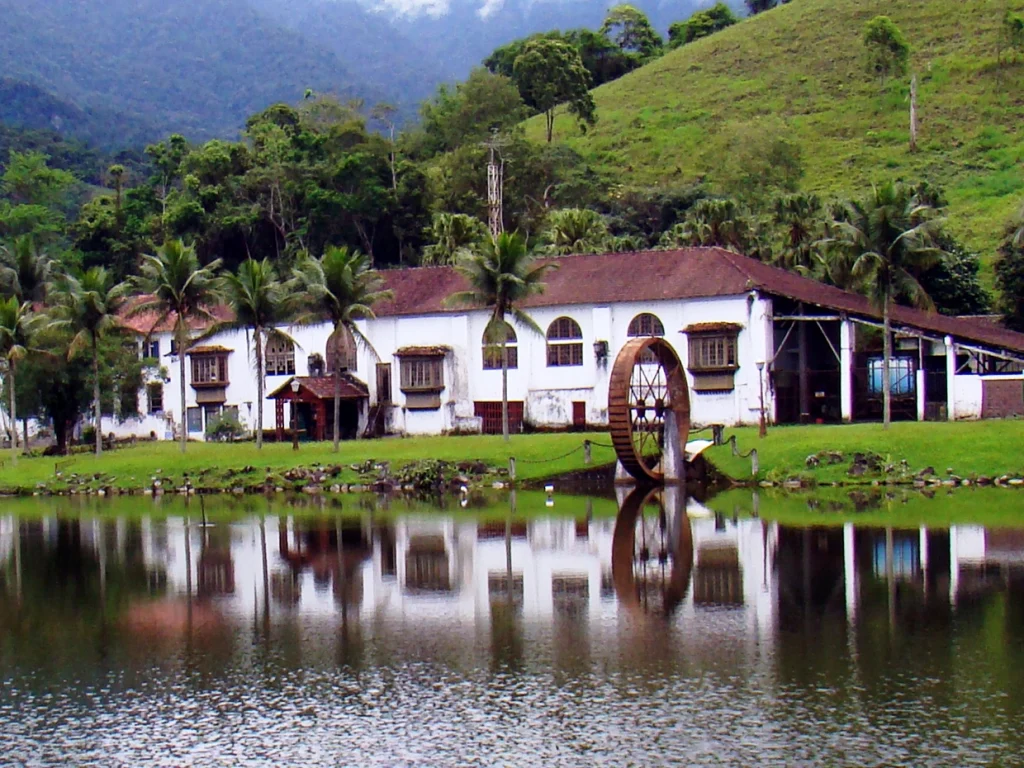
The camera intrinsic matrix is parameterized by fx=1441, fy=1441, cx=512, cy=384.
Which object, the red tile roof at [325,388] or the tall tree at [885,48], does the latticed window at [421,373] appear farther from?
the tall tree at [885,48]

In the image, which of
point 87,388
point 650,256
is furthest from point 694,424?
point 87,388

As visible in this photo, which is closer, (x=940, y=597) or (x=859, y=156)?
(x=940, y=597)

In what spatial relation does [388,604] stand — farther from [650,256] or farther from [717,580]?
[650,256]

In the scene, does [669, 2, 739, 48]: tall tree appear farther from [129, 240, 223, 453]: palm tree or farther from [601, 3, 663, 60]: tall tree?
[129, 240, 223, 453]: palm tree

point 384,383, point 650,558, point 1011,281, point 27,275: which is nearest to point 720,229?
point 1011,281

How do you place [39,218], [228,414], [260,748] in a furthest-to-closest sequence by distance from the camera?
[39,218]
[228,414]
[260,748]

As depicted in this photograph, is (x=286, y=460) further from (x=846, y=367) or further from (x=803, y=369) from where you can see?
(x=846, y=367)

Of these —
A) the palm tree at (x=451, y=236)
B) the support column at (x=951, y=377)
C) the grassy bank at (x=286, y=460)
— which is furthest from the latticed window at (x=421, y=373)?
the support column at (x=951, y=377)

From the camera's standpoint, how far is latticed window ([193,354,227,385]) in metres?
77.9

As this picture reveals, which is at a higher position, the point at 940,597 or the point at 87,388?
the point at 87,388

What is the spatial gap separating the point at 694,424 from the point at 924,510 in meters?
23.5

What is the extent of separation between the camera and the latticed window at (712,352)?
216ft

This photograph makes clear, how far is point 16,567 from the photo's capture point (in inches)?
1529

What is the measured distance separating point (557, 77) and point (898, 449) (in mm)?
85150
